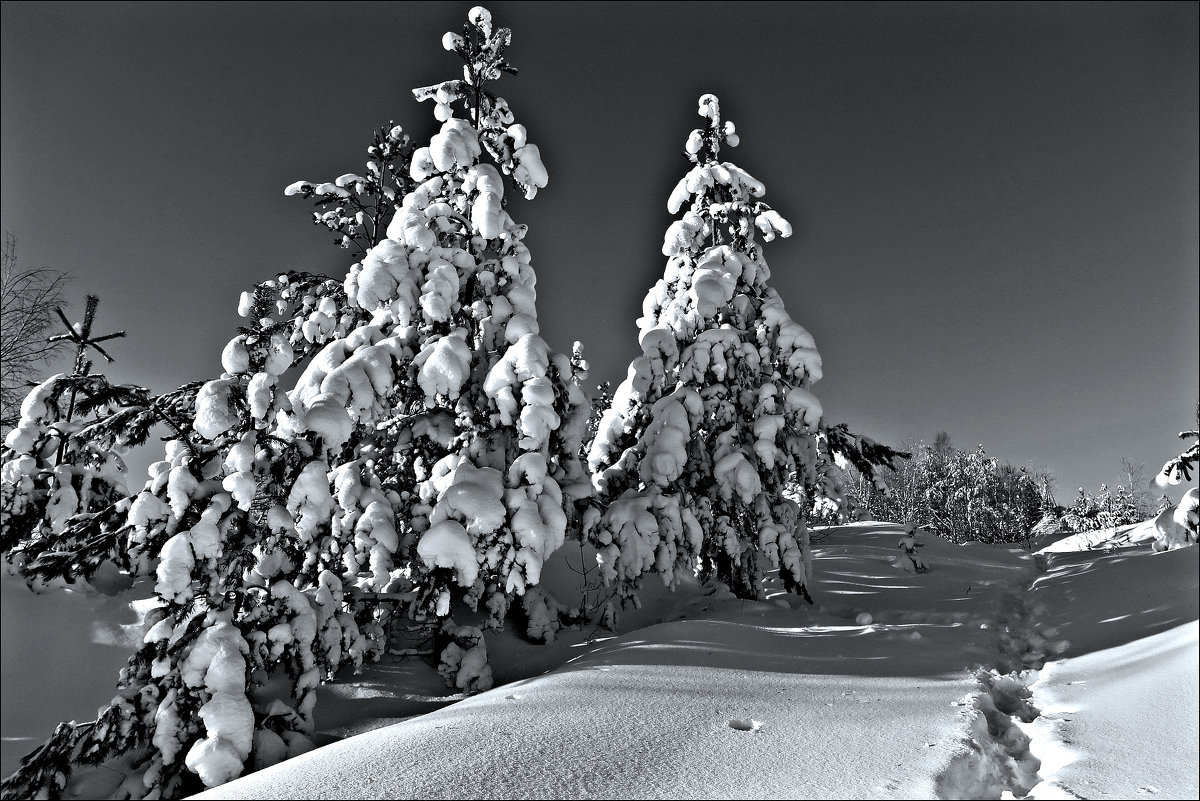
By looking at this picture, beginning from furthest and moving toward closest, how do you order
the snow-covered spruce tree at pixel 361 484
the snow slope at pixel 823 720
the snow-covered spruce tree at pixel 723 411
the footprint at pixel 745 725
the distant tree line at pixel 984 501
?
the distant tree line at pixel 984 501, the snow-covered spruce tree at pixel 723 411, the snow-covered spruce tree at pixel 361 484, the footprint at pixel 745 725, the snow slope at pixel 823 720

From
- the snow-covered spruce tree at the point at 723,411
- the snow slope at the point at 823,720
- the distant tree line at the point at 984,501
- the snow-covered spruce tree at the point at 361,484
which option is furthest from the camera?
the distant tree line at the point at 984,501

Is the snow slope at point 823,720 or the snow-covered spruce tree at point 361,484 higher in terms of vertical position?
the snow-covered spruce tree at point 361,484

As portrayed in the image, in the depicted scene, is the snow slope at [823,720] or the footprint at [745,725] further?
the footprint at [745,725]

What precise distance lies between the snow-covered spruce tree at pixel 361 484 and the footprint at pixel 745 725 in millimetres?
2630

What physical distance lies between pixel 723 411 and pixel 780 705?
236 inches

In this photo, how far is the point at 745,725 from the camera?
436 cm

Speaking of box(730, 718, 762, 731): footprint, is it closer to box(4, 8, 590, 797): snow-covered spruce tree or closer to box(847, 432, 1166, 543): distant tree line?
box(4, 8, 590, 797): snow-covered spruce tree

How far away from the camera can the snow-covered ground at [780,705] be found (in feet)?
11.4

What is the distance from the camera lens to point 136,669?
5.29 m

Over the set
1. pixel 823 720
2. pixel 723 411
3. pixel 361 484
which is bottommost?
pixel 823 720

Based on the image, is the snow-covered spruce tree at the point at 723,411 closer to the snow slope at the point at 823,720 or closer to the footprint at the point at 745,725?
the snow slope at the point at 823,720

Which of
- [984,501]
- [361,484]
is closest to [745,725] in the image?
[361,484]

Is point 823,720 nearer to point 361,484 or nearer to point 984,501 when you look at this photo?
point 361,484

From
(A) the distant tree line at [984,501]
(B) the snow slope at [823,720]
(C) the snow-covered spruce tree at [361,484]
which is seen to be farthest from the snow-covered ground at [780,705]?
(A) the distant tree line at [984,501]
